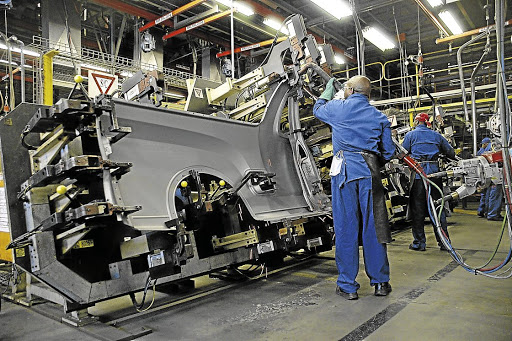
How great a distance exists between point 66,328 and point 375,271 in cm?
210

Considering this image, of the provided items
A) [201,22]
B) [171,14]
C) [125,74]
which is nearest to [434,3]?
[201,22]

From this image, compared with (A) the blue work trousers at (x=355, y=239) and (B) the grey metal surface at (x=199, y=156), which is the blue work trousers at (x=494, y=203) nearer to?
(B) the grey metal surface at (x=199, y=156)

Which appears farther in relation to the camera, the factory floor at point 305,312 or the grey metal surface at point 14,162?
the grey metal surface at point 14,162

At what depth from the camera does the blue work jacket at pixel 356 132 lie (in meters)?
2.92

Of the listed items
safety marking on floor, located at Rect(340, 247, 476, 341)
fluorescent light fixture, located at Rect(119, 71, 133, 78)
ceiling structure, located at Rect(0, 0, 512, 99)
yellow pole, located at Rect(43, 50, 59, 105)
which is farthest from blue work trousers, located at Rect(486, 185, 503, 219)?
yellow pole, located at Rect(43, 50, 59, 105)

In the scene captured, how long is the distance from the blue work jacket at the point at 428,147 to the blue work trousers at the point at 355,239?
2.20 m

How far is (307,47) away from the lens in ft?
13.1

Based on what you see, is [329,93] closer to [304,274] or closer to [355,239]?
[355,239]

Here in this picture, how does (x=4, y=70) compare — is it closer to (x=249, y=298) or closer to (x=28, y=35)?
(x=28, y=35)

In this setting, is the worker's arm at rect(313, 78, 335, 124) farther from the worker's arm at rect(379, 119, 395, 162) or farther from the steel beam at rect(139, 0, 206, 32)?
the steel beam at rect(139, 0, 206, 32)

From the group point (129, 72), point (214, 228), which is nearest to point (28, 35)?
point (129, 72)

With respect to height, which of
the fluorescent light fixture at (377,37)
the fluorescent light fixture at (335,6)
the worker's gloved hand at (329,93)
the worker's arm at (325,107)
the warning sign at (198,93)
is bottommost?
the worker's arm at (325,107)

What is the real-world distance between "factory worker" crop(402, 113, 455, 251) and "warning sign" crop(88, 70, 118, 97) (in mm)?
3551

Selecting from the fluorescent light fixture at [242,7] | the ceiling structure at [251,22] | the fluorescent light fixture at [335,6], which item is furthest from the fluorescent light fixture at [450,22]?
the fluorescent light fixture at [242,7]
